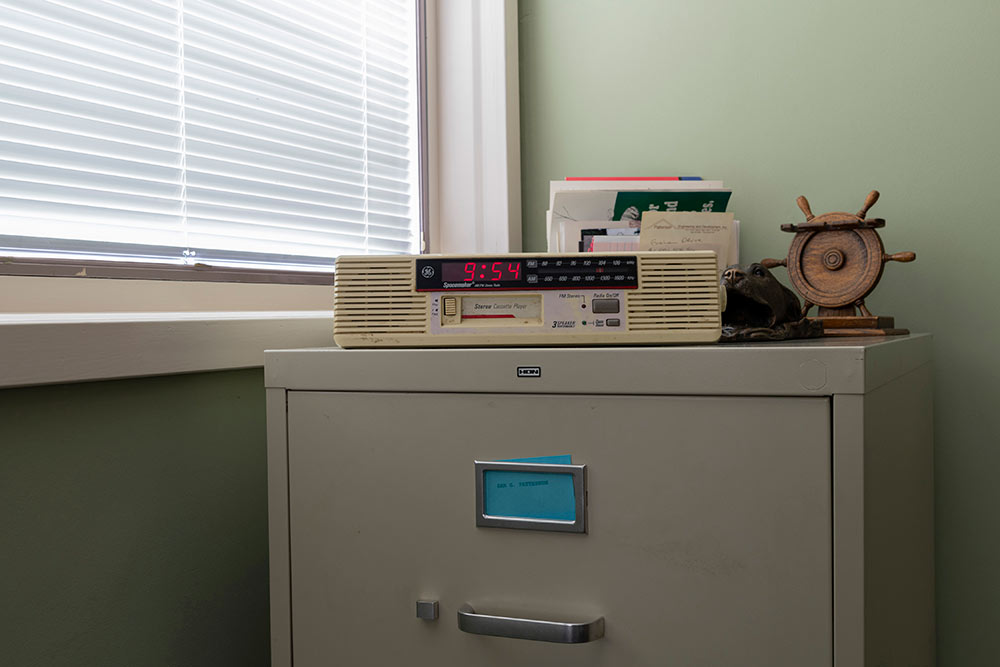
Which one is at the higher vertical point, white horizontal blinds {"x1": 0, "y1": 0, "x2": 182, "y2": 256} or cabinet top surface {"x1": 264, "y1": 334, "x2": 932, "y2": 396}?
white horizontal blinds {"x1": 0, "y1": 0, "x2": 182, "y2": 256}

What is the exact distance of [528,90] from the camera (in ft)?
4.75

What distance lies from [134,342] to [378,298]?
263 millimetres

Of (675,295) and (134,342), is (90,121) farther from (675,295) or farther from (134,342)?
(675,295)

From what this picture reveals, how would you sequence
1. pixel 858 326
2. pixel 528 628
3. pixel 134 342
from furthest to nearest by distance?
pixel 858 326
pixel 134 342
pixel 528 628

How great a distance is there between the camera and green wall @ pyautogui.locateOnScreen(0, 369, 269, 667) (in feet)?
2.34

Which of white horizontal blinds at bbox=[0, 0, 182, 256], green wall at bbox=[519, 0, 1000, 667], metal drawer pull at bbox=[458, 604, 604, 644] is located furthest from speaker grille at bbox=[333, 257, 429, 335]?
green wall at bbox=[519, 0, 1000, 667]

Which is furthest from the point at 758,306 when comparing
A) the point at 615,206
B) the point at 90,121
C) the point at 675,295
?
the point at 90,121

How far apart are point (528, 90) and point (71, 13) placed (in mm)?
793

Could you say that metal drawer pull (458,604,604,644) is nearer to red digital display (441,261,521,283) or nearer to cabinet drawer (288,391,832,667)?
cabinet drawer (288,391,832,667)

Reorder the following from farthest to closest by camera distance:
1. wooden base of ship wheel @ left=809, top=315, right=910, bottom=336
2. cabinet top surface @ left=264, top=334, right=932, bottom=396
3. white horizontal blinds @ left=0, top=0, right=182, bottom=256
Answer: wooden base of ship wheel @ left=809, top=315, right=910, bottom=336, white horizontal blinds @ left=0, top=0, right=182, bottom=256, cabinet top surface @ left=264, top=334, right=932, bottom=396

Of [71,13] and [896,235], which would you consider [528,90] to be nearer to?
[896,235]

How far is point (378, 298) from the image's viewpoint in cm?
73

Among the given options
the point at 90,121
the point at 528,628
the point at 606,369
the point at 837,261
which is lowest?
the point at 528,628

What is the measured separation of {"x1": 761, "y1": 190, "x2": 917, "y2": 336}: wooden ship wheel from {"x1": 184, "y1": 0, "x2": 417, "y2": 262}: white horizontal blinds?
0.66 m
